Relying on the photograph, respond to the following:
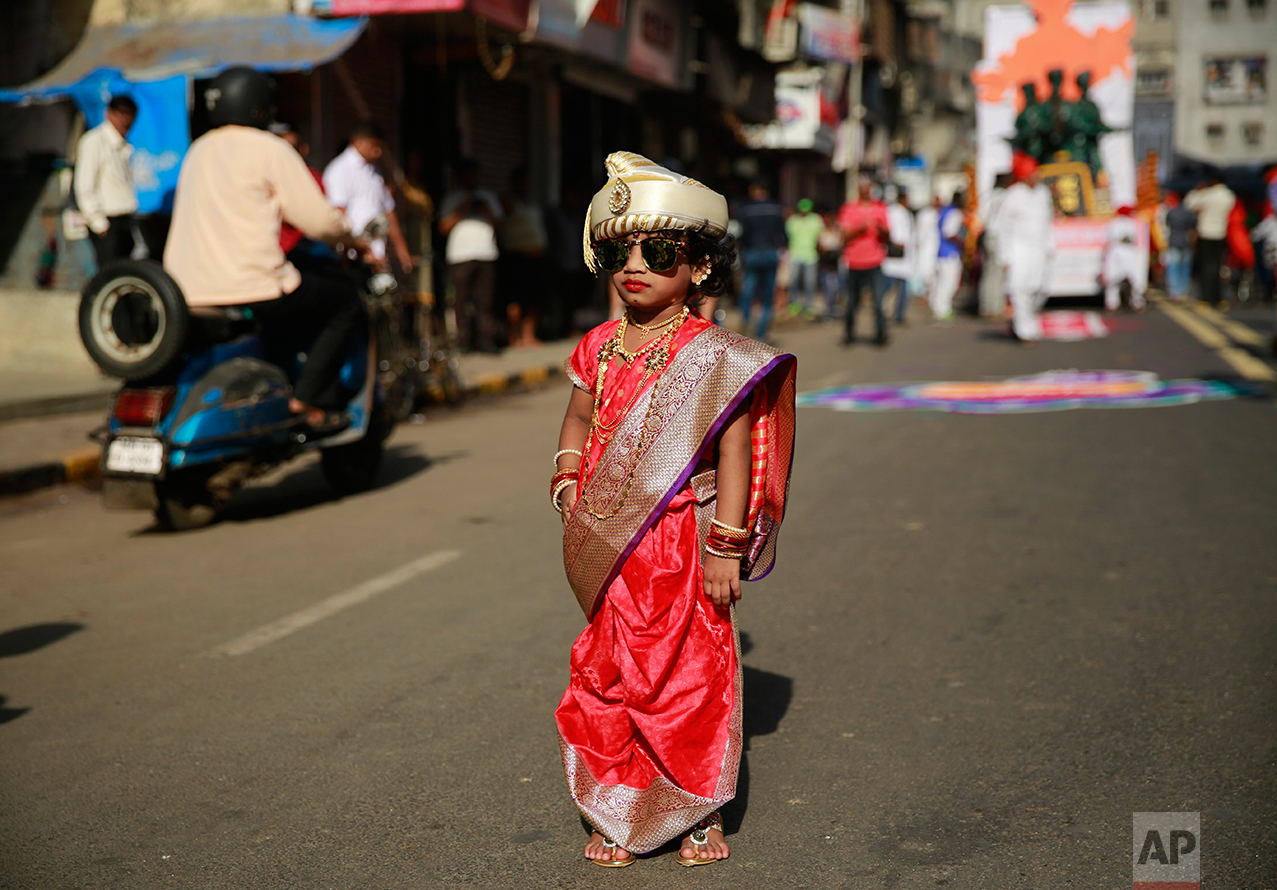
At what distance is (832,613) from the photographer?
468cm

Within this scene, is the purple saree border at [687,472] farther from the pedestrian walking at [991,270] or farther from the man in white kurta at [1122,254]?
the man in white kurta at [1122,254]

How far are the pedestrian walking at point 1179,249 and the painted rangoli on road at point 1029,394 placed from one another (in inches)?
519

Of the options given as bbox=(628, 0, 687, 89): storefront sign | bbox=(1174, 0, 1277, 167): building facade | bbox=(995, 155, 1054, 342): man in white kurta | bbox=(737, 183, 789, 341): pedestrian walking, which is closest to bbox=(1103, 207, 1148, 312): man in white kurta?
bbox=(995, 155, 1054, 342): man in white kurta

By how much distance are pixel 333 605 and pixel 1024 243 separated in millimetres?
12139

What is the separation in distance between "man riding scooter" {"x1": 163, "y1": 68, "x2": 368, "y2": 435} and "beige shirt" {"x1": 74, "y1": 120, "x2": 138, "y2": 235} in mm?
3873

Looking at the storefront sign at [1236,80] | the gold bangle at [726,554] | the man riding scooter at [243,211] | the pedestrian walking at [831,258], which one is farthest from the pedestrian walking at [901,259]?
the storefront sign at [1236,80]

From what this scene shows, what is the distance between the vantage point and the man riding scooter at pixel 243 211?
6199 millimetres

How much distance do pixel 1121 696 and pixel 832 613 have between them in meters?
1.17

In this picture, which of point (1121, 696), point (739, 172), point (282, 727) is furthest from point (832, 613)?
point (739, 172)

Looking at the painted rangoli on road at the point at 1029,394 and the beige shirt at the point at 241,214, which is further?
the painted rangoli on road at the point at 1029,394

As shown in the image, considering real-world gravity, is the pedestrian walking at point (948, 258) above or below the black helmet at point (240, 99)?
below

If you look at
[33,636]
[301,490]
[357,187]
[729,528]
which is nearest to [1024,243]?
[357,187]

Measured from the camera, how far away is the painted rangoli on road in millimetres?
10039

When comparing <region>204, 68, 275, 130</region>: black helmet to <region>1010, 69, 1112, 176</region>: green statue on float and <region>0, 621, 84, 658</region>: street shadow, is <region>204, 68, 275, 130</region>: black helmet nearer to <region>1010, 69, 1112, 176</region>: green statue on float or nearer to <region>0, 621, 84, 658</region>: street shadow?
<region>0, 621, 84, 658</region>: street shadow
